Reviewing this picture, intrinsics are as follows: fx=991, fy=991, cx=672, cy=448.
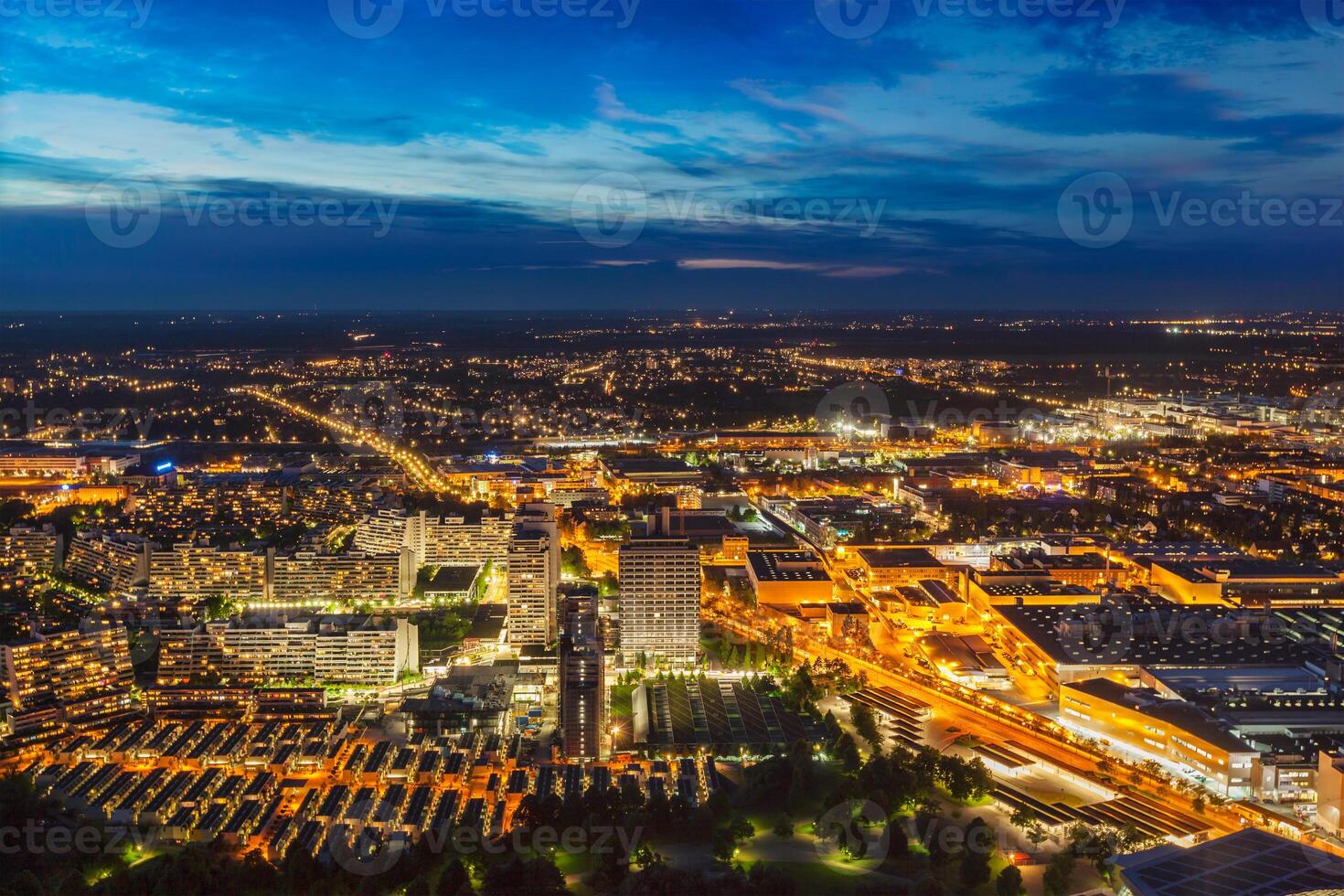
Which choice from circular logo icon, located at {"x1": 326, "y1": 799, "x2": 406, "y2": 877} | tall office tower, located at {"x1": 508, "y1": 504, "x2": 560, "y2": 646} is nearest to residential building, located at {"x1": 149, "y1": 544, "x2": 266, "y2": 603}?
tall office tower, located at {"x1": 508, "y1": 504, "x2": 560, "y2": 646}

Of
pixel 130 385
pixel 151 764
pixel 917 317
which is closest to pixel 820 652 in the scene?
pixel 151 764

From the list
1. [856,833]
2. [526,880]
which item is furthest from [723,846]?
[526,880]

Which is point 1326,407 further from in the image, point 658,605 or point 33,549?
point 33,549

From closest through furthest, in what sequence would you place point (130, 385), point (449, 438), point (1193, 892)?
1. point (1193, 892)
2. point (449, 438)
3. point (130, 385)

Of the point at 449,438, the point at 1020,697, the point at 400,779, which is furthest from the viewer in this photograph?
Result: the point at 449,438

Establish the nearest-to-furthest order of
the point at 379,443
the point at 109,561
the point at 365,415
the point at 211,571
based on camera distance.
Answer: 1. the point at 211,571
2. the point at 109,561
3. the point at 379,443
4. the point at 365,415

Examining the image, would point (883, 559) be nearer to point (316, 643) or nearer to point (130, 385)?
point (316, 643)
